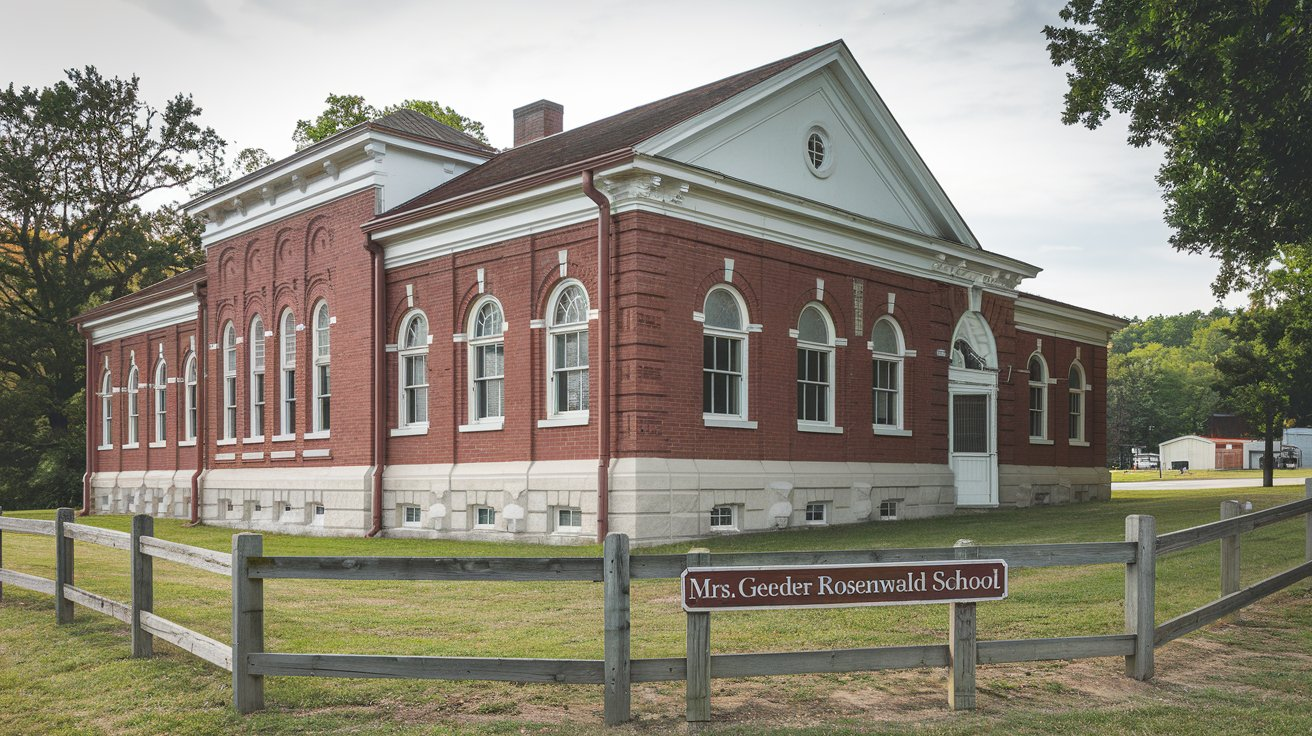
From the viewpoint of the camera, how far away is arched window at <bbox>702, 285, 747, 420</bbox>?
19.7m

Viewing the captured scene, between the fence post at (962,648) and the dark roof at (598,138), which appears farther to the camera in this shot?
the dark roof at (598,138)

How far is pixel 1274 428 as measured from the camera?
37.5 m

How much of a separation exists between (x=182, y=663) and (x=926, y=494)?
1796cm

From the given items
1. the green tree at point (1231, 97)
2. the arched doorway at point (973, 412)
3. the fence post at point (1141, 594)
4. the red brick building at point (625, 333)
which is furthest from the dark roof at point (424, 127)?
the fence post at point (1141, 594)

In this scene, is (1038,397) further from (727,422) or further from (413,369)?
(413,369)

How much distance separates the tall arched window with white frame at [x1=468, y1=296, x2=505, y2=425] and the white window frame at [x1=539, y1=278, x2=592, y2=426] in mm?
1320

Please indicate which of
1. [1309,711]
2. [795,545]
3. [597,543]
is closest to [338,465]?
→ [597,543]

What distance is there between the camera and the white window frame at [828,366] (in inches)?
848

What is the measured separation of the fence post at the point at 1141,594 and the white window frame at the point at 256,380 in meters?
23.7

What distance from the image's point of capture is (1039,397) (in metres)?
30.5

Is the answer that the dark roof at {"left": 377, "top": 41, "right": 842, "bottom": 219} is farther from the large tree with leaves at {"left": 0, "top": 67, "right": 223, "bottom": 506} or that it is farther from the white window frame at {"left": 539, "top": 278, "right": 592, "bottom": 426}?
the large tree with leaves at {"left": 0, "top": 67, "right": 223, "bottom": 506}

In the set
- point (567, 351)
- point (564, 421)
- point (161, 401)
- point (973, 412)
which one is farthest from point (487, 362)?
point (161, 401)

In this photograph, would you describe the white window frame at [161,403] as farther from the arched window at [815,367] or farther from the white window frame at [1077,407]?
the white window frame at [1077,407]

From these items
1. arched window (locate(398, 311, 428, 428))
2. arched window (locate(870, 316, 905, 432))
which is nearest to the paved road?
arched window (locate(870, 316, 905, 432))
